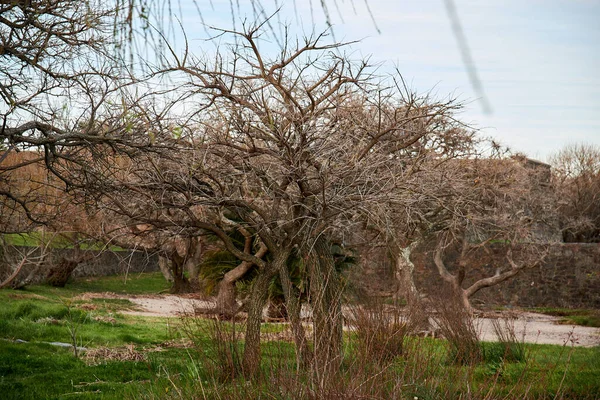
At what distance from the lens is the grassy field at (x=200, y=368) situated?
4359 millimetres

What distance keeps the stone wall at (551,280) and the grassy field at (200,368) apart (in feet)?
37.1

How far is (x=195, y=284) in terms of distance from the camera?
2400 centimetres

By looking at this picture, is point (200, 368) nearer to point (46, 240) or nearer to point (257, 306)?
point (257, 306)

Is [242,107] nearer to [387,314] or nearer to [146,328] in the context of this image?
[387,314]

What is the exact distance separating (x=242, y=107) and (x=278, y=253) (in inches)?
71.1

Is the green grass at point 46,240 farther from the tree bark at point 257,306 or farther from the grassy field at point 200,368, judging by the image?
the tree bark at point 257,306

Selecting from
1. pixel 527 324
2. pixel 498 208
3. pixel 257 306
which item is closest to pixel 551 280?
pixel 527 324

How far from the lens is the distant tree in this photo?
30.0 metres

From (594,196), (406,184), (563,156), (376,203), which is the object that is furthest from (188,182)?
(563,156)

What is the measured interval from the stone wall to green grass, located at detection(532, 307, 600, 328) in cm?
73

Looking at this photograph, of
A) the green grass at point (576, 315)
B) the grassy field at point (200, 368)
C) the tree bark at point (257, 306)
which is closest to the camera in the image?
the grassy field at point (200, 368)

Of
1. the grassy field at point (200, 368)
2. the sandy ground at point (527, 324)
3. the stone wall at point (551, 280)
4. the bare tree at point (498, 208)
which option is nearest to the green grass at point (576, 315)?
the sandy ground at point (527, 324)

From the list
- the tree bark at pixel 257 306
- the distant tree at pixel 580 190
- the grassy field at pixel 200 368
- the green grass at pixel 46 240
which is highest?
the distant tree at pixel 580 190

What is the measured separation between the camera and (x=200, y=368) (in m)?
7.87
